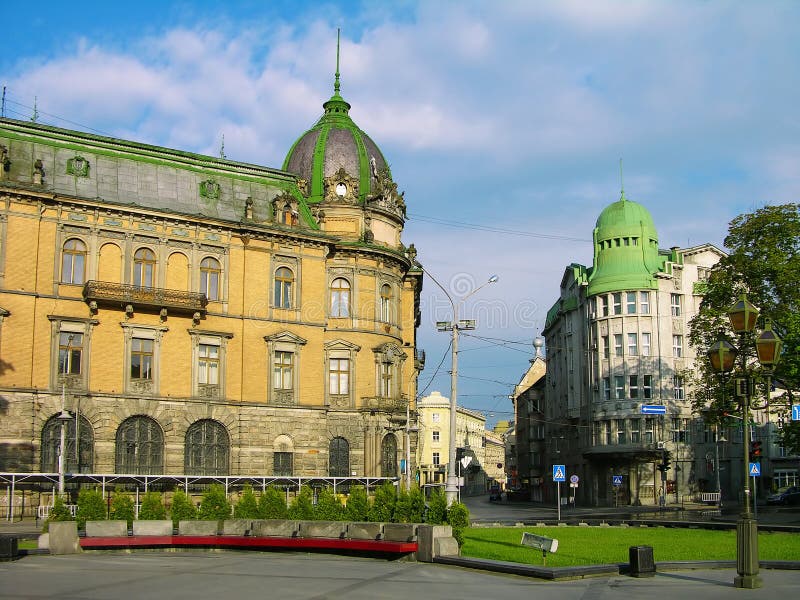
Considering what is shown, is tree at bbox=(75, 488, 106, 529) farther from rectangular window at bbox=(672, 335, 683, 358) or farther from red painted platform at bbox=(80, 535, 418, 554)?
rectangular window at bbox=(672, 335, 683, 358)

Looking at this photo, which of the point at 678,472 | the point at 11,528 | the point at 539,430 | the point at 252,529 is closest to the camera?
the point at 252,529

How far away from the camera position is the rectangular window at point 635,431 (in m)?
76.4

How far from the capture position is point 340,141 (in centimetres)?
6366

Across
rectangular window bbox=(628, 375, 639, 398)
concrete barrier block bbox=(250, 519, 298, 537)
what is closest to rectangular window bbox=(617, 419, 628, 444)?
rectangular window bbox=(628, 375, 639, 398)

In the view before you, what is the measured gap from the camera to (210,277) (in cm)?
5375

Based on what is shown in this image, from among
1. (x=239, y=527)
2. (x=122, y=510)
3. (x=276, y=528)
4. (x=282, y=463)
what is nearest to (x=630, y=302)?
(x=282, y=463)

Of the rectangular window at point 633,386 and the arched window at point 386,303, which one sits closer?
the arched window at point 386,303

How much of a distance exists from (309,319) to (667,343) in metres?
35.2

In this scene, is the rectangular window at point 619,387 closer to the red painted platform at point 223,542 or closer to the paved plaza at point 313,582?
the red painted platform at point 223,542

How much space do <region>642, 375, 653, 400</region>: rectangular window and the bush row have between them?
A: 50.3 metres

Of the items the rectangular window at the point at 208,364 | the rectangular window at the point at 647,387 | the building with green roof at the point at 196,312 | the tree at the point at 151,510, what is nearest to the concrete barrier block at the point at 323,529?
the tree at the point at 151,510

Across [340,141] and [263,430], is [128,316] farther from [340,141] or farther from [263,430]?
[340,141]

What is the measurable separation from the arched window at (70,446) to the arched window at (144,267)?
312 inches

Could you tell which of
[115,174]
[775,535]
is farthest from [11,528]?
[775,535]
